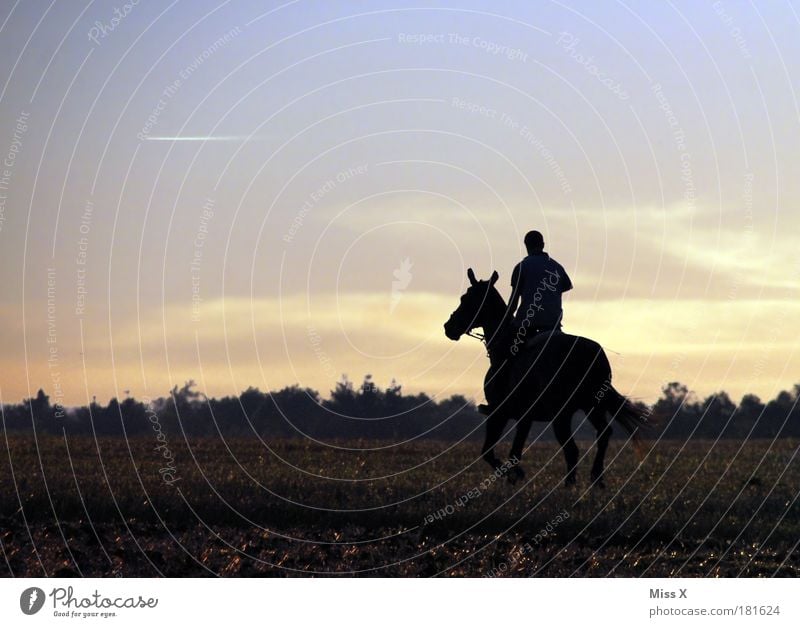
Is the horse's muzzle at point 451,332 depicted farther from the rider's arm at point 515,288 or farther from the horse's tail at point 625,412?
the horse's tail at point 625,412

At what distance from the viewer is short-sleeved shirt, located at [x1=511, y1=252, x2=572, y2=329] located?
2489 centimetres

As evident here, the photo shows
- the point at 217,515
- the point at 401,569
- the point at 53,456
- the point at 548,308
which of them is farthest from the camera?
the point at 53,456

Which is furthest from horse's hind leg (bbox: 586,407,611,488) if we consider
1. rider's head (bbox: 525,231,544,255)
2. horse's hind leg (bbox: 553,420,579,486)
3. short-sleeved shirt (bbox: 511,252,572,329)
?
rider's head (bbox: 525,231,544,255)

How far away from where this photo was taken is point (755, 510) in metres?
22.9

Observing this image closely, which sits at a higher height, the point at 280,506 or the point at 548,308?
the point at 548,308

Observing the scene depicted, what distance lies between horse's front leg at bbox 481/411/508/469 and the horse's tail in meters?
1.78

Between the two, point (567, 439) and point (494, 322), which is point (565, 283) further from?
point (567, 439)

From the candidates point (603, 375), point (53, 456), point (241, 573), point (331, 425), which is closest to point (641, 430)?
point (603, 375)

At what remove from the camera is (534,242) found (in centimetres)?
2542

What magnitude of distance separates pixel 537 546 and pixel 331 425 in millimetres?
19861

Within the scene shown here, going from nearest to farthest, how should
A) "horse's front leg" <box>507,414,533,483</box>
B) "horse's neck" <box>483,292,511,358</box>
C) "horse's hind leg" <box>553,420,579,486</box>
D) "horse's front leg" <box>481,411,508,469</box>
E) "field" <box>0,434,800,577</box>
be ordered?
1. "field" <box>0,434,800,577</box>
2. "horse's hind leg" <box>553,420,579,486</box>
3. "horse's front leg" <box>507,414,533,483</box>
4. "horse's neck" <box>483,292,511,358</box>
5. "horse's front leg" <box>481,411,508,469</box>

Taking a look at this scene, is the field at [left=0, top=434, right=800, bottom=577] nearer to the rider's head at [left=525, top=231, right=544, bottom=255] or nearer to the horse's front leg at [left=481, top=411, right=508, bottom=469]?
the horse's front leg at [left=481, top=411, right=508, bottom=469]
